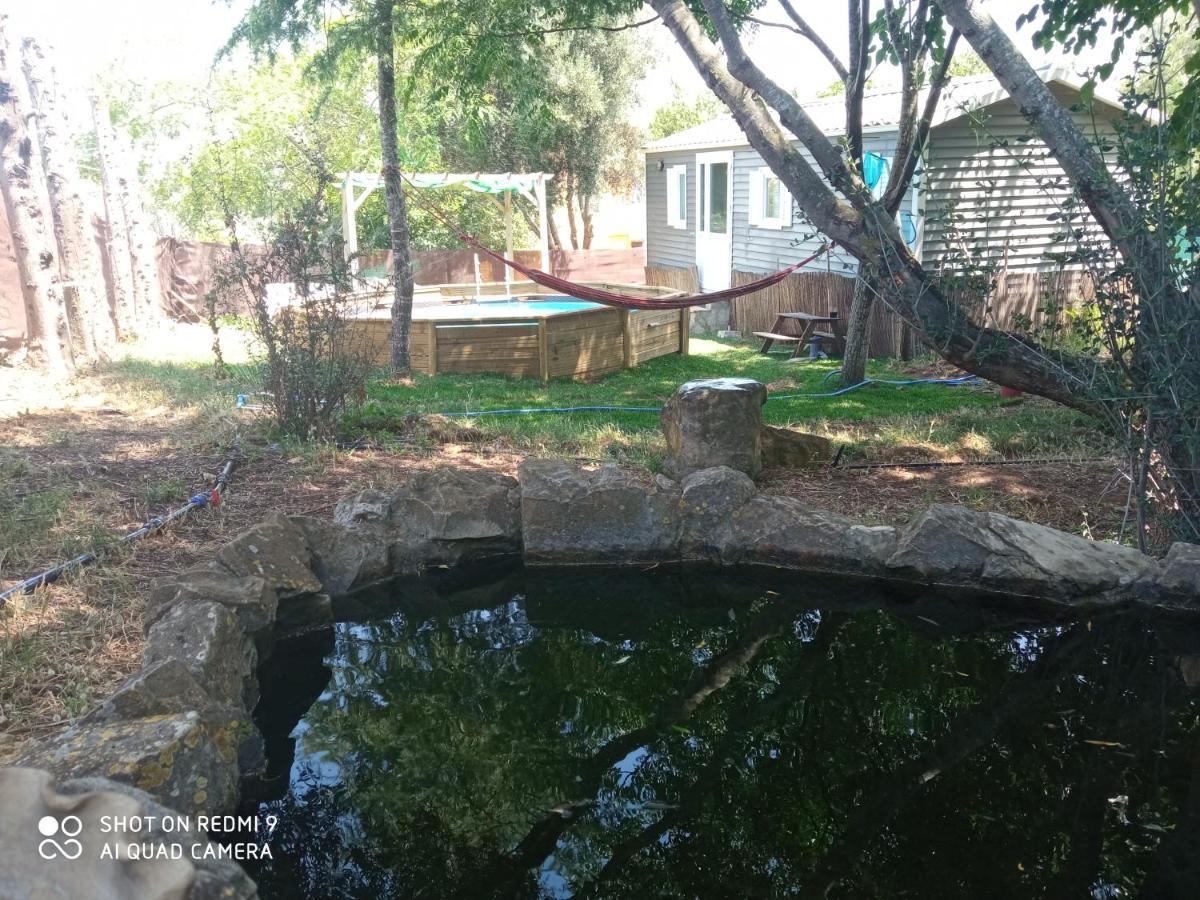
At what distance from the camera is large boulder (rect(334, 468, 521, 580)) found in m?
3.76

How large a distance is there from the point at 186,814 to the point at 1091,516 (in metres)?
3.65

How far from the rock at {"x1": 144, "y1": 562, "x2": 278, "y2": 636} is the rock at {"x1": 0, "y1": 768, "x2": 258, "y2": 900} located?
132cm

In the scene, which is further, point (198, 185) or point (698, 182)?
point (198, 185)

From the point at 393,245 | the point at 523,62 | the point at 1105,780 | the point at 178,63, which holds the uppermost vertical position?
the point at 178,63

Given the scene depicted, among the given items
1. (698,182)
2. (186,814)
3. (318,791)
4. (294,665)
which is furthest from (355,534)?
(698,182)

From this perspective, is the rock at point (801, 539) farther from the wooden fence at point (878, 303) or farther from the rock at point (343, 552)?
the wooden fence at point (878, 303)

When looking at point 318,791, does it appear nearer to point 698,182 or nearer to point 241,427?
point 241,427

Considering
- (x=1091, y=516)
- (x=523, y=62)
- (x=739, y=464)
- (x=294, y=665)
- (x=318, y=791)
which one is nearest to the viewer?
(x=318, y=791)

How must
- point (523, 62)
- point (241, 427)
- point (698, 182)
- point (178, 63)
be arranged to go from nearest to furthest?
point (241, 427)
point (523, 62)
point (698, 182)
point (178, 63)

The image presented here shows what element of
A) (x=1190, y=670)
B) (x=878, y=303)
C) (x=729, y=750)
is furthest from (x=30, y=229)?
(x=1190, y=670)

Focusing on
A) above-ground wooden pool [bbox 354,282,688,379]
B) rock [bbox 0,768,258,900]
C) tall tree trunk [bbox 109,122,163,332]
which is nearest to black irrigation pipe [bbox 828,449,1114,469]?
above-ground wooden pool [bbox 354,282,688,379]

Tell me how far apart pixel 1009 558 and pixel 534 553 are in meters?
1.78

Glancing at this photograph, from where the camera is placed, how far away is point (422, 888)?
1.98 meters

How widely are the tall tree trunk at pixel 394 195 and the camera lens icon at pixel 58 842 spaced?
20.8 feet
